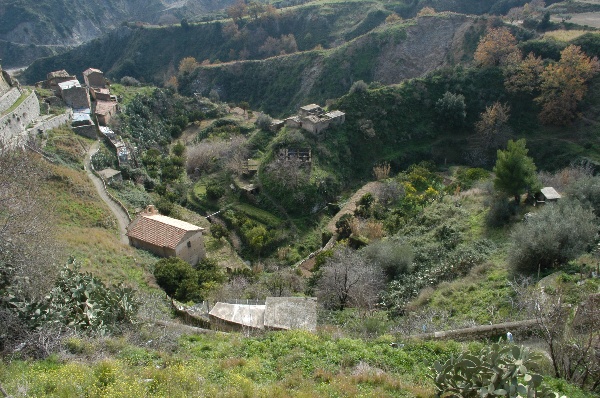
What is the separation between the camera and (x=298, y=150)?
4047cm

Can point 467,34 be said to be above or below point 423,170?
above

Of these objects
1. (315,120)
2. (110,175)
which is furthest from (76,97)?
(315,120)

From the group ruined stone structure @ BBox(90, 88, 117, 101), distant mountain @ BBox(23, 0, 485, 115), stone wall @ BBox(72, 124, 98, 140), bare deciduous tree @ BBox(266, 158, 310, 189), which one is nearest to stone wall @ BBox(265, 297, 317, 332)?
bare deciduous tree @ BBox(266, 158, 310, 189)

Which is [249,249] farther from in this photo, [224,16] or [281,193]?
[224,16]

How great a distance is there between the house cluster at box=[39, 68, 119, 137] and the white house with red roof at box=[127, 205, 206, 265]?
2000 centimetres

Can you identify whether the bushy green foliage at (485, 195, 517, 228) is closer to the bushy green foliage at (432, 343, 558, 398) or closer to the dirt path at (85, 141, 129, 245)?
the bushy green foliage at (432, 343, 558, 398)

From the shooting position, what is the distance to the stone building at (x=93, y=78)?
53.8 meters

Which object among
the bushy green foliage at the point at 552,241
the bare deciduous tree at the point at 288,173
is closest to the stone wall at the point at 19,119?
the bare deciduous tree at the point at 288,173

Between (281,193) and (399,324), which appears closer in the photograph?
(399,324)

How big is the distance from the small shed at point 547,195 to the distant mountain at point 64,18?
368 feet

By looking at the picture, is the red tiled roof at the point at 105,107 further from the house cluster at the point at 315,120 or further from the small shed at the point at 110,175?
→ the house cluster at the point at 315,120

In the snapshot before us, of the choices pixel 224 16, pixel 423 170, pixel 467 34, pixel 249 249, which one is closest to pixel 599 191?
pixel 423 170

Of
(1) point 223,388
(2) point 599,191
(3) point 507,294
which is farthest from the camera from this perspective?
(2) point 599,191

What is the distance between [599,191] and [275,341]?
1848 centimetres
